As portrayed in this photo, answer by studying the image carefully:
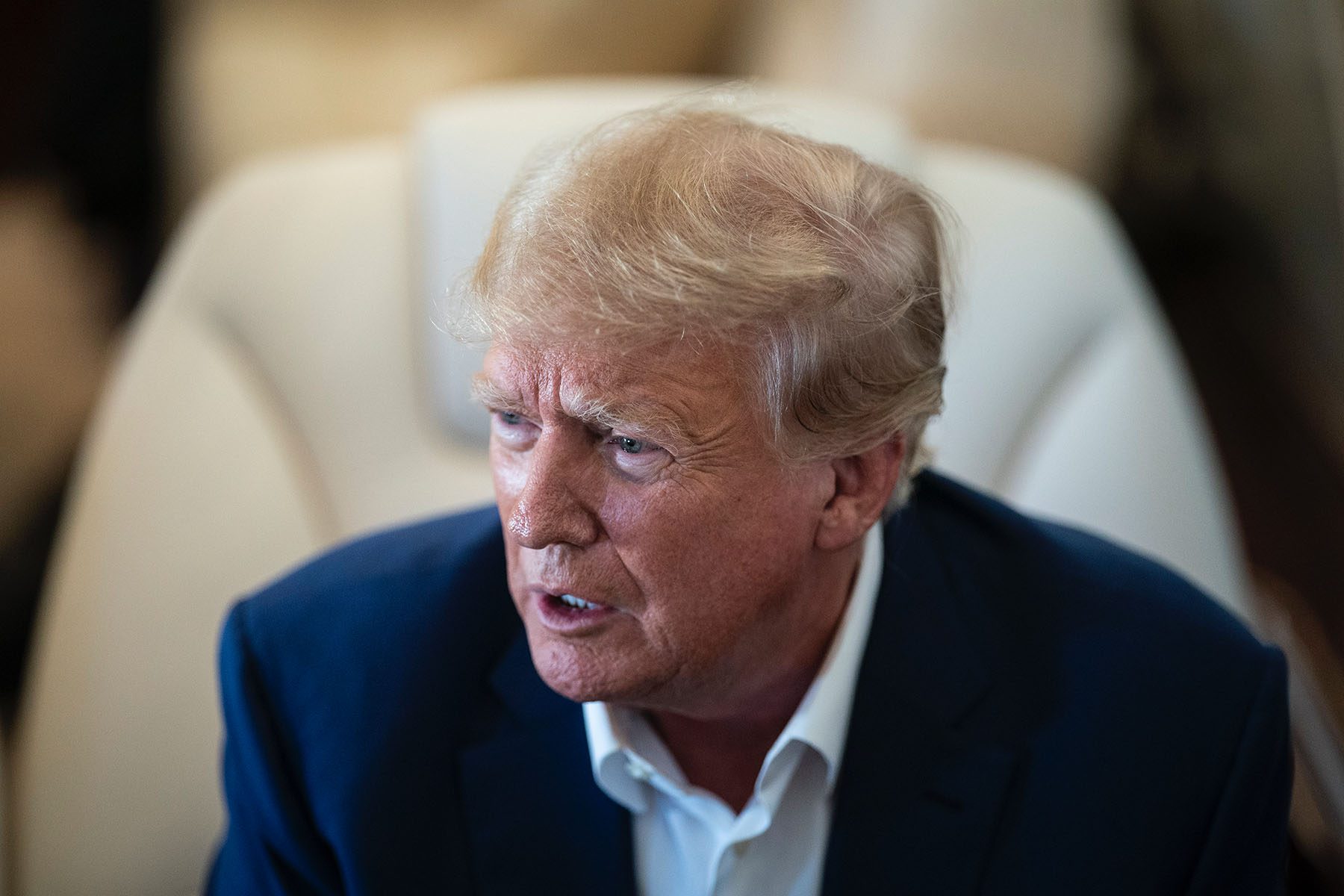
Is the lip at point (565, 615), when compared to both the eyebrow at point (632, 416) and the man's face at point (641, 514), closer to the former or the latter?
the man's face at point (641, 514)

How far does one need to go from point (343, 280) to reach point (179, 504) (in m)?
0.35

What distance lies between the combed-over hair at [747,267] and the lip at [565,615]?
7.3 inches

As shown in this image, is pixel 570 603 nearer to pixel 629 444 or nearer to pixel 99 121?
pixel 629 444

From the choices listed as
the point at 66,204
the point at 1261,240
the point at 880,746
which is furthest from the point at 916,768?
the point at 1261,240

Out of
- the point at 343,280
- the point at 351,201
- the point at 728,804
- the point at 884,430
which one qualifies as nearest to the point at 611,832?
the point at 728,804

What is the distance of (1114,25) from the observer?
2756 millimetres

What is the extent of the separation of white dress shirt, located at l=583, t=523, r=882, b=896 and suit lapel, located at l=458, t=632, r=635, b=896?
0.08ft

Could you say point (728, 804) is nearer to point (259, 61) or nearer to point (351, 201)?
point (351, 201)

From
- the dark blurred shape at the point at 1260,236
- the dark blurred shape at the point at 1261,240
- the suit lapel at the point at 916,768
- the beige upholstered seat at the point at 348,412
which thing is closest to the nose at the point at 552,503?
the suit lapel at the point at 916,768

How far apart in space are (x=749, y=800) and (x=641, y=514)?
356 mm

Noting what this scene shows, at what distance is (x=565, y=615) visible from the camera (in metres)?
1.00

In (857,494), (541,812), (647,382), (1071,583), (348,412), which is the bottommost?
(541,812)

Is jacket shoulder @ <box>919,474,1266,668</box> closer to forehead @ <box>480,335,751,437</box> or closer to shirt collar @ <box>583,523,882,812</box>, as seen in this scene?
shirt collar @ <box>583,523,882,812</box>

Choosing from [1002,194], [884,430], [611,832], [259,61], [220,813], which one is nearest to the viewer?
[884,430]
